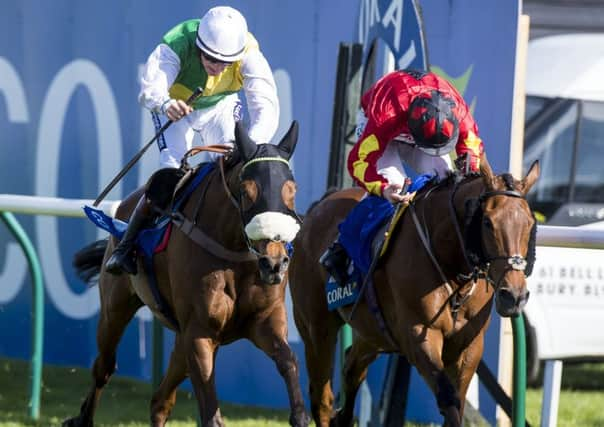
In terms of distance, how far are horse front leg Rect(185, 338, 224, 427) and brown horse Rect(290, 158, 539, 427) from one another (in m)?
0.82

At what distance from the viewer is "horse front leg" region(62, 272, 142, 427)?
705 centimetres

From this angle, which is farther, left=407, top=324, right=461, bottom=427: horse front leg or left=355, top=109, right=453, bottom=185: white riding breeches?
left=355, top=109, right=453, bottom=185: white riding breeches

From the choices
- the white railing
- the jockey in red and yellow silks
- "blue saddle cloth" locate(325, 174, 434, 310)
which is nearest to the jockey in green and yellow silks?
the jockey in red and yellow silks

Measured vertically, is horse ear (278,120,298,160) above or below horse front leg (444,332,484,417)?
above

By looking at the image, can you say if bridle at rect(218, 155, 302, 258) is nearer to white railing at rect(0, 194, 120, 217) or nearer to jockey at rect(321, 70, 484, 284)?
jockey at rect(321, 70, 484, 284)

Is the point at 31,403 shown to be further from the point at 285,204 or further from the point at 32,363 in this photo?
the point at 285,204

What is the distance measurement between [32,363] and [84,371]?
5.51 ft

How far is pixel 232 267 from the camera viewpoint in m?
5.95

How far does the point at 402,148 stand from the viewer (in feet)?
21.5

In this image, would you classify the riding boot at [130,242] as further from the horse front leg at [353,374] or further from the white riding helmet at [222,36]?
the horse front leg at [353,374]

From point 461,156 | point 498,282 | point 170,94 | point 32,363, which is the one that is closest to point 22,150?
point 32,363

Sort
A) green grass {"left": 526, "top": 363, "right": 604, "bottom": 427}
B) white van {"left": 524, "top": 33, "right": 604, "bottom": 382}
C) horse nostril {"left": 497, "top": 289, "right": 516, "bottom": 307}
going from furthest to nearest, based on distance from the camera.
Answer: white van {"left": 524, "top": 33, "right": 604, "bottom": 382}, green grass {"left": 526, "top": 363, "right": 604, "bottom": 427}, horse nostril {"left": 497, "top": 289, "right": 516, "bottom": 307}

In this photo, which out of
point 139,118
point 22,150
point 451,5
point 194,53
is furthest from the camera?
point 22,150

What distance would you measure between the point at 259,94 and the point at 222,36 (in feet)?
1.16
